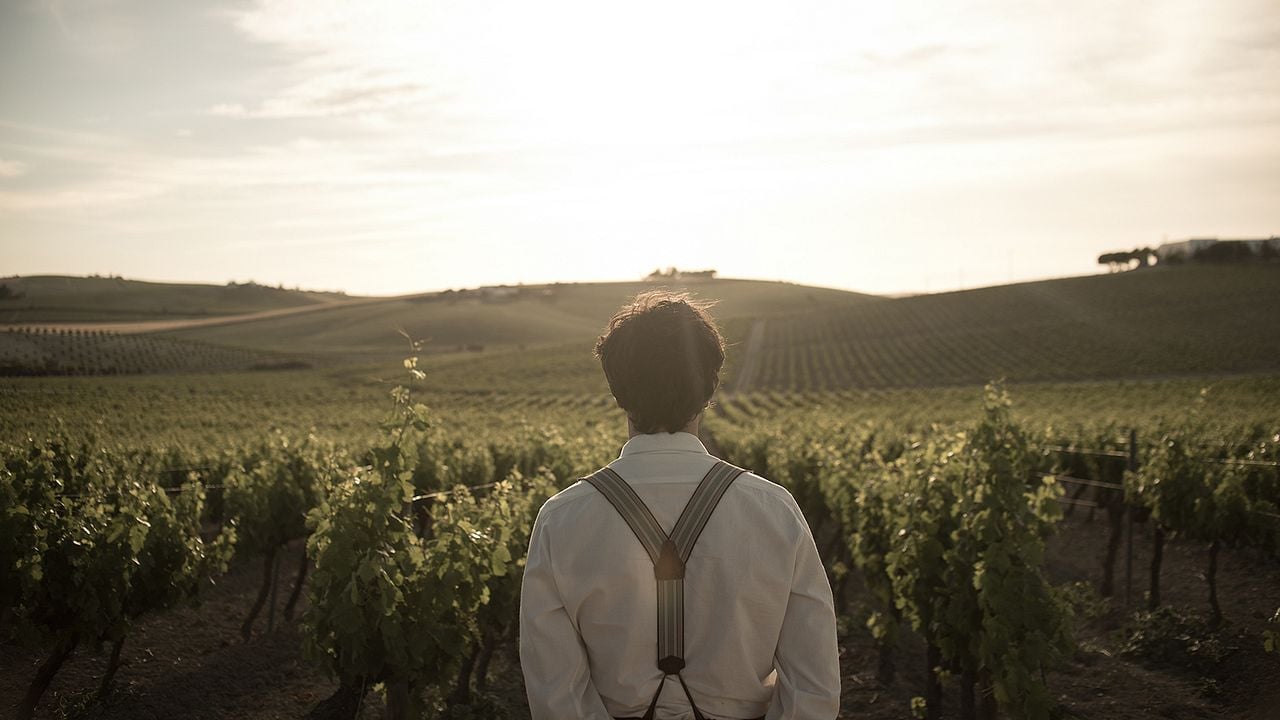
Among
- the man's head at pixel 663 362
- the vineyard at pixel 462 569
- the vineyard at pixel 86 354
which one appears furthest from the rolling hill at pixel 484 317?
the man's head at pixel 663 362

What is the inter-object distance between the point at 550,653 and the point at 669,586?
36cm

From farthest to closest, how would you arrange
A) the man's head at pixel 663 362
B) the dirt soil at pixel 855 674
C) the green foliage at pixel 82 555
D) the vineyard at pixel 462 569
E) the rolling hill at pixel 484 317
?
the rolling hill at pixel 484 317
the dirt soil at pixel 855 674
the green foliage at pixel 82 555
the vineyard at pixel 462 569
the man's head at pixel 663 362

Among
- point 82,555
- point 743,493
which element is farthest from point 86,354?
point 743,493

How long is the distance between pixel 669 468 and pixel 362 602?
4.41 m

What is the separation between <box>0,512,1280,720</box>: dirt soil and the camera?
7.90m

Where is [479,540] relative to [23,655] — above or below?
above

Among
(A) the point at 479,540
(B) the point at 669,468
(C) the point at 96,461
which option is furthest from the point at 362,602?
(C) the point at 96,461

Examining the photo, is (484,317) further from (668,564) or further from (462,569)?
(668,564)

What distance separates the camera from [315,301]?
111m

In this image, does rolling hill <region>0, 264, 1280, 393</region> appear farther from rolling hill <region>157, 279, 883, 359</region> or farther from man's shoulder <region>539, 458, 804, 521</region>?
man's shoulder <region>539, 458, 804, 521</region>

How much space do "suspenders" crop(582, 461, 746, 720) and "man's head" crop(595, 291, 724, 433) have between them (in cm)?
21

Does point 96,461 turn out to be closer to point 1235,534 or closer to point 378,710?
point 378,710

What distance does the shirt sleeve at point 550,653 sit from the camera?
2043mm

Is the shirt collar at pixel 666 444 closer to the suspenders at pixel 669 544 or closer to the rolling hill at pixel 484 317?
the suspenders at pixel 669 544
